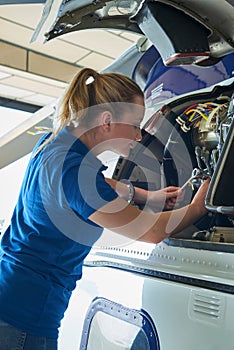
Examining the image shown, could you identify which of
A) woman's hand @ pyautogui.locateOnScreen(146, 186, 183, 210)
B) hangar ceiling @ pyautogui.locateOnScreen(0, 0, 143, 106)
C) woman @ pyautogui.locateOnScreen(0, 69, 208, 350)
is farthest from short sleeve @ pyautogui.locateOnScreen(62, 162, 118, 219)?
hangar ceiling @ pyautogui.locateOnScreen(0, 0, 143, 106)

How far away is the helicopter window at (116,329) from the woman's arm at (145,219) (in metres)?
0.29

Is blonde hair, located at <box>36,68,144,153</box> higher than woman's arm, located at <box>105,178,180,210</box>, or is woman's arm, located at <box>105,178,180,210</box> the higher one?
blonde hair, located at <box>36,68,144,153</box>

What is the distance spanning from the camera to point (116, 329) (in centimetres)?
164

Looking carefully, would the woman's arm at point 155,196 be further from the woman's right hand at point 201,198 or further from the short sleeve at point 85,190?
the short sleeve at point 85,190

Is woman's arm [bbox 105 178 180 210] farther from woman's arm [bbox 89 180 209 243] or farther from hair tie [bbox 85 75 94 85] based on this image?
hair tie [bbox 85 75 94 85]

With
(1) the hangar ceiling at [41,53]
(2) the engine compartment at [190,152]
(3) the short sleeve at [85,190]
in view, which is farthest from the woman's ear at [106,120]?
(1) the hangar ceiling at [41,53]

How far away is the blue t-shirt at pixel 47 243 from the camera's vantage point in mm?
→ 1315

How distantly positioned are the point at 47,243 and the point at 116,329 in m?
0.48

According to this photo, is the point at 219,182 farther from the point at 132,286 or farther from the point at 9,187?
the point at 9,187

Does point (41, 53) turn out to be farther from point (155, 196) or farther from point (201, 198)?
point (201, 198)

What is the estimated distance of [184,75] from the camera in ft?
7.06

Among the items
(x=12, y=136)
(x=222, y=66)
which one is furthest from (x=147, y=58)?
(x=12, y=136)

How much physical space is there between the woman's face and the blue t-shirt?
14 centimetres

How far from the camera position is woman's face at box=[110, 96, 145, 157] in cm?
146
